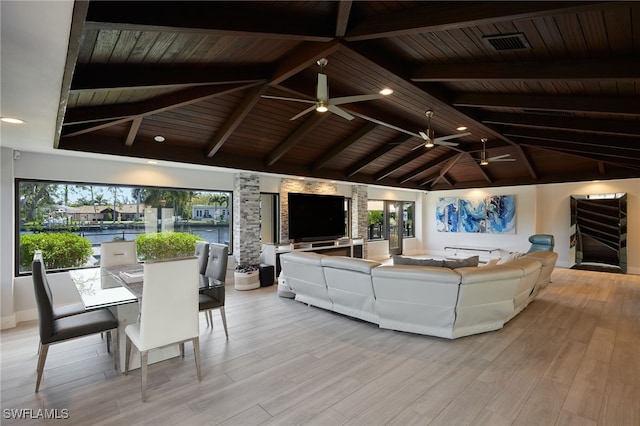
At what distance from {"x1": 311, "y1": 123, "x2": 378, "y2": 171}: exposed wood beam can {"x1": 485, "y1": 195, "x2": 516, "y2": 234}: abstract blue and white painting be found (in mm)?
6500

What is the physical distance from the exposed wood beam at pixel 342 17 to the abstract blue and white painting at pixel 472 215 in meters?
9.75

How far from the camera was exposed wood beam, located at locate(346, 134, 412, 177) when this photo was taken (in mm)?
7371

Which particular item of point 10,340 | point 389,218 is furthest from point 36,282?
point 389,218

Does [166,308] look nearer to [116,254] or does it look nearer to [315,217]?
[116,254]

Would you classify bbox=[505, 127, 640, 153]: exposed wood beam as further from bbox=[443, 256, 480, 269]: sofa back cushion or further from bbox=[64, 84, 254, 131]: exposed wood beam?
bbox=[64, 84, 254, 131]: exposed wood beam

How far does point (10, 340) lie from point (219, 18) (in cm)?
473

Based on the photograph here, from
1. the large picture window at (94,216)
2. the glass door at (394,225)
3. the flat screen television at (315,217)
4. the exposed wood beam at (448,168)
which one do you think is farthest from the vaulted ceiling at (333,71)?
the glass door at (394,225)

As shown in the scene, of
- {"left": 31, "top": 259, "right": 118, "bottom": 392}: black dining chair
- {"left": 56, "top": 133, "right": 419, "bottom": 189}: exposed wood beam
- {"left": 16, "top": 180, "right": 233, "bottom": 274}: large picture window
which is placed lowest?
{"left": 31, "top": 259, "right": 118, "bottom": 392}: black dining chair

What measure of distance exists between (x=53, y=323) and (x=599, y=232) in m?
12.0

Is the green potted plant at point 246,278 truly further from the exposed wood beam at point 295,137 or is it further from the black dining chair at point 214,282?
the exposed wood beam at point 295,137

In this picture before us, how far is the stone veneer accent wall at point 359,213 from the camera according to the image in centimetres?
969

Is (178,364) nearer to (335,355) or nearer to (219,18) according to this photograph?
(335,355)

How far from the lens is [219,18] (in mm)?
2531

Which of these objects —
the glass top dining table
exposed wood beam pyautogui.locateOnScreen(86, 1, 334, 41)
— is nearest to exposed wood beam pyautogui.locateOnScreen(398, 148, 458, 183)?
exposed wood beam pyautogui.locateOnScreen(86, 1, 334, 41)
